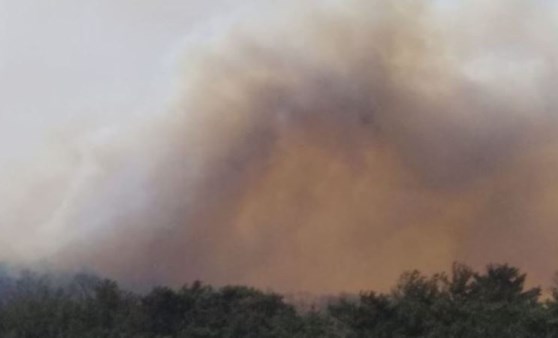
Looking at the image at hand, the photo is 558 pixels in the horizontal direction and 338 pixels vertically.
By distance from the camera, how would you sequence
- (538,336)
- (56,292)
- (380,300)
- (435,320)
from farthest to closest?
(56,292), (380,300), (435,320), (538,336)

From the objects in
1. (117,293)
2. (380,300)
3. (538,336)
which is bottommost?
(538,336)

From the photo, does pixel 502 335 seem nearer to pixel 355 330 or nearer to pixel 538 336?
pixel 538 336

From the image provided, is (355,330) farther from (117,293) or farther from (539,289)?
(117,293)

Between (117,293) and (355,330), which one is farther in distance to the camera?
(117,293)

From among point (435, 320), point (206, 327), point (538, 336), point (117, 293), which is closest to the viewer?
point (538, 336)

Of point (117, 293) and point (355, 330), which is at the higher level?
point (117, 293)

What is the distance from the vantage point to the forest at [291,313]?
2777 centimetres

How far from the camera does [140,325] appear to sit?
34.4 m

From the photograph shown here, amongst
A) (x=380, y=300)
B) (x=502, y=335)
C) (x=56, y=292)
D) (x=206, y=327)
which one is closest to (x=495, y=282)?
(x=380, y=300)

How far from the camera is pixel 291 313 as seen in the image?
33.0m

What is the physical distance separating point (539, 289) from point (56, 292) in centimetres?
2032

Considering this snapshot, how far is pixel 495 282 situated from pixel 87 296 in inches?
604

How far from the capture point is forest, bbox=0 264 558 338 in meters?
27.8

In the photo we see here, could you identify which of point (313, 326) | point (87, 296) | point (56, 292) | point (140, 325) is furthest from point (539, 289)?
point (56, 292)
